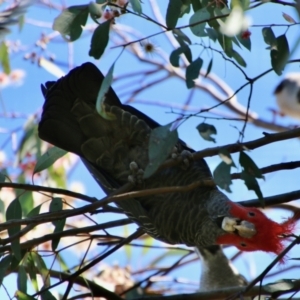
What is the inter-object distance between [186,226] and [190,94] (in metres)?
2.12

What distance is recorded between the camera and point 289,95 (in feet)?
19.0

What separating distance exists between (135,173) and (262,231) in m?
0.54

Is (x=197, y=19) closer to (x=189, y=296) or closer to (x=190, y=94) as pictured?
(x=189, y=296)

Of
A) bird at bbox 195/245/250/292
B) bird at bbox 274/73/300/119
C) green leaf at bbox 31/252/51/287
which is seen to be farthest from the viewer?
bird at bbox 274/73/300/119

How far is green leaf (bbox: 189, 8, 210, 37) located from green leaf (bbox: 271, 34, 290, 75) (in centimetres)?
21

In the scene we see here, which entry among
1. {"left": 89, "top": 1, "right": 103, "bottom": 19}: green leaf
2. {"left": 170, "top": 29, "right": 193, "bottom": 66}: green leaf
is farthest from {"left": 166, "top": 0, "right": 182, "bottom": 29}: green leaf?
{"left": 89, "top": 1, "right": 103, "bottom": 19}: green leaf

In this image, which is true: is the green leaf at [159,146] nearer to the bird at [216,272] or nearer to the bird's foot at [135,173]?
the bird's foot at [135,173]

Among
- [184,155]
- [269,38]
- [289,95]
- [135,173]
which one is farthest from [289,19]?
[289,95]

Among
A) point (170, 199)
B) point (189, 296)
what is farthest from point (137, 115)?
point (189, 296)

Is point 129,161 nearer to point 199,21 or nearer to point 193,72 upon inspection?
point 193,72

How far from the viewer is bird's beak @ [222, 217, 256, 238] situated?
2.18m

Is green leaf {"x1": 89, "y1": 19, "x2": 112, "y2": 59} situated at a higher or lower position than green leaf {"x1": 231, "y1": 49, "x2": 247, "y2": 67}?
lower

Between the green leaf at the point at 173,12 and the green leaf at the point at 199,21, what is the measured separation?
0.28 feet

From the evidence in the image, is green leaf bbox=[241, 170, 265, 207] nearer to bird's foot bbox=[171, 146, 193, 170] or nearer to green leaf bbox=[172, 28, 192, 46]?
green leaf bbox=[172, 28, 192, 46]
